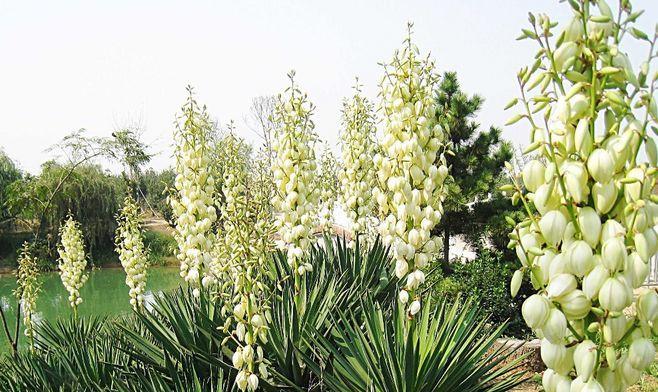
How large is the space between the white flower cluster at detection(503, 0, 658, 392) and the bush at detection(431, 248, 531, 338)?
4.13 meters

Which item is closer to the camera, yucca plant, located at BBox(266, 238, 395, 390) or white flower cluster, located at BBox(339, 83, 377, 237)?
yucca plant, located at BBox(266, 238, 395, 390)

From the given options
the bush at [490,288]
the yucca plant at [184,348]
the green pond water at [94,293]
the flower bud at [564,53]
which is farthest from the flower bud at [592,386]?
the green pond water at [94,293]

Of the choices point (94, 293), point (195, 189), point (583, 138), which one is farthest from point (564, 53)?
point (94, 293)

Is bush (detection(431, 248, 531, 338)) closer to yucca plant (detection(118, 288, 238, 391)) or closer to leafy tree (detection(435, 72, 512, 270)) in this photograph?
leafy tree (detection(435, 72, 512, 270))

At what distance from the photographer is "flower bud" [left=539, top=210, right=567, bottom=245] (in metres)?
0.94

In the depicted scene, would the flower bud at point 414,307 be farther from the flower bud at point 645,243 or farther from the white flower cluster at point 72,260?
the white flower cluster at point 72,260

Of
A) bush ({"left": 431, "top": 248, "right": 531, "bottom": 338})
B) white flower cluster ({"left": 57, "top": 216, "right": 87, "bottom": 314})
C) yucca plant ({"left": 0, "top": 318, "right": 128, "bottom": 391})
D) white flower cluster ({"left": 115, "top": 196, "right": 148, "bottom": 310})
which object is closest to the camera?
yucca plant ({"left": 0, "top": 318, "right": 128, "bottom": 391})

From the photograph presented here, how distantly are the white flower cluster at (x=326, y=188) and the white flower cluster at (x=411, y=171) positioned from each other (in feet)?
8.58

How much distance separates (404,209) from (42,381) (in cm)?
214

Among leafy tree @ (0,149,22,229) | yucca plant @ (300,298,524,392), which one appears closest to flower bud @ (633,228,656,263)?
yucca plant @ (300,298,524,392)

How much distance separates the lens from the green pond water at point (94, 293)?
10117 millimetres

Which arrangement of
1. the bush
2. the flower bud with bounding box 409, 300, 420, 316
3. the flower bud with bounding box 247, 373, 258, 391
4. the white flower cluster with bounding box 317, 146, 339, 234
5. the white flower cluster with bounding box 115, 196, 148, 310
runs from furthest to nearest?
the white flower cluster with bounding box 317, 146, 339, 234, the bush, the white flower cluster with bounding box 115, 196, 148, 310, the flower bud with bounding box 409, 300, 420, 316, the flower bud with bounding box 247, 373, 258, 391

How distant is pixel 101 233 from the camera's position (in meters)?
15.1

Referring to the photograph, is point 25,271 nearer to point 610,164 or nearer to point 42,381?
point 42,381
